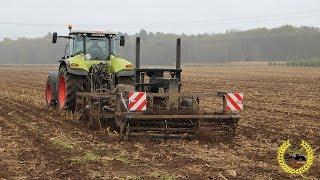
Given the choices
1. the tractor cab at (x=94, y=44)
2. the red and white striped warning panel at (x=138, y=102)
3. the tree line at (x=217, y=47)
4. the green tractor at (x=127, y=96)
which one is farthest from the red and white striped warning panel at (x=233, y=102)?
the tree line at (x=217, y=47)

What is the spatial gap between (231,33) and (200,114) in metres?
115

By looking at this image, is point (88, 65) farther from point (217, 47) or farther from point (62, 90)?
point (217, 47)

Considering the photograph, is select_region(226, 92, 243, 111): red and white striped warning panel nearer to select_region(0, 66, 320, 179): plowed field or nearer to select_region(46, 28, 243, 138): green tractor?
select_region(46, 28, 243, 138): green tractor

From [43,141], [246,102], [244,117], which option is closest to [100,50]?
[244,117]

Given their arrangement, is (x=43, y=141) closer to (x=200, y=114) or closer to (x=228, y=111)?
(x=200, y=114)

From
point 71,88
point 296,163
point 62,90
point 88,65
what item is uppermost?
point 88,65

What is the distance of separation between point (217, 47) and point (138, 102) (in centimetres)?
10909

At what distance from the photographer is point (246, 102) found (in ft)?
54.6

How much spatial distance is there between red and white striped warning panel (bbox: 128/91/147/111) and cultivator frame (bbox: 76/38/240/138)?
0.23 feet

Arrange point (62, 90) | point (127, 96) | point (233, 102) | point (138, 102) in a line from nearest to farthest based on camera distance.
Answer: point (138, 102)
point (127, 96)
point (233, 102)
point (62, 90)

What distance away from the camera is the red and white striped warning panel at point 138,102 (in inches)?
349

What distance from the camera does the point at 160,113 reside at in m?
9.04

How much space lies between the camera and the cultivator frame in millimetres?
8898

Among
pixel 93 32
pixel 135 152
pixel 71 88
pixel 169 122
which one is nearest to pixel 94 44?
pixel 93 32
